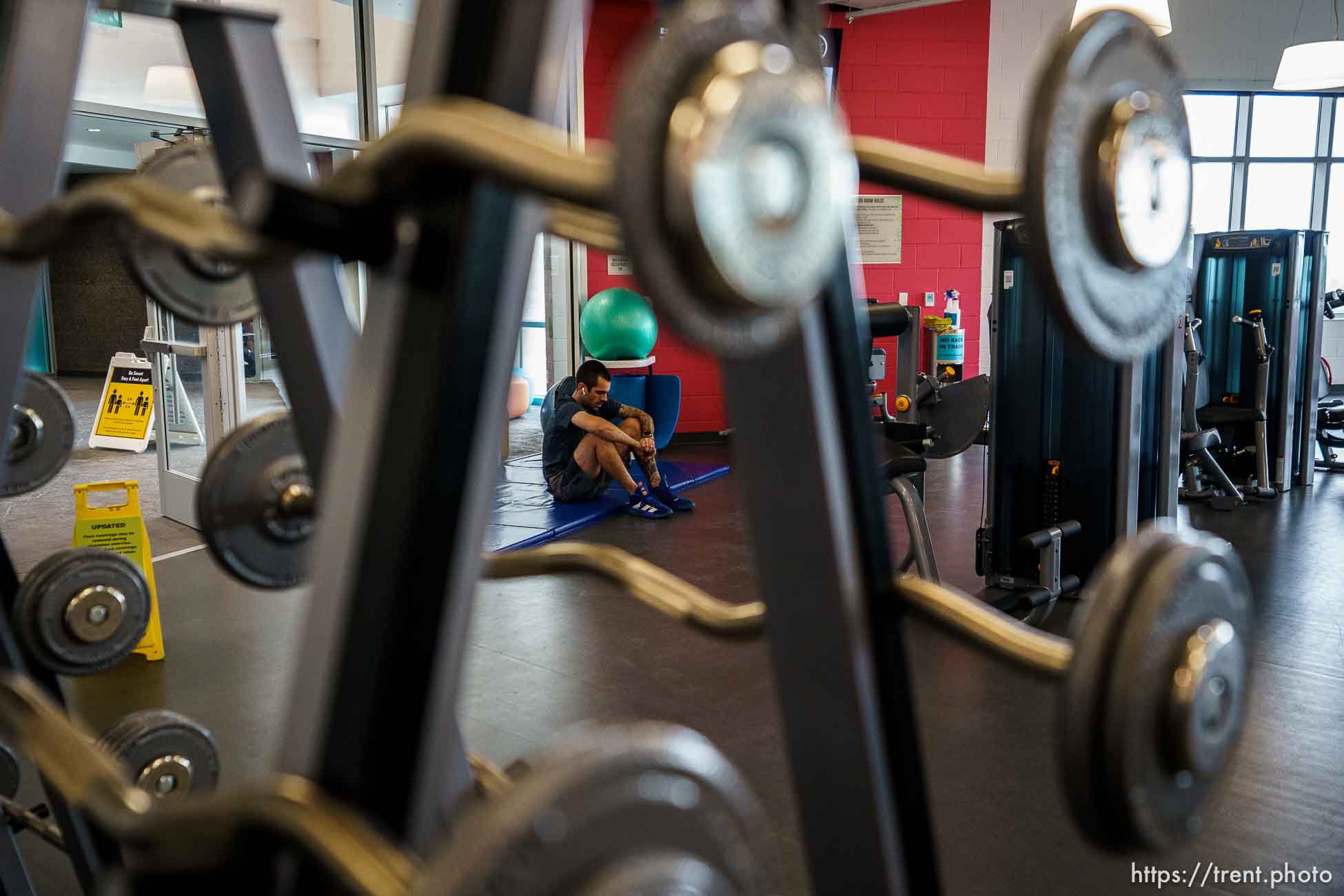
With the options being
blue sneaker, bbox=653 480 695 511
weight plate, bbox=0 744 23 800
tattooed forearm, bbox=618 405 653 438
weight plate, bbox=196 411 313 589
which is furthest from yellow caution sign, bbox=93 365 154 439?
weight plate, bbox=196 411 313 589

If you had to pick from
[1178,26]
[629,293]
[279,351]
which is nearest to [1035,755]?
[279,351]

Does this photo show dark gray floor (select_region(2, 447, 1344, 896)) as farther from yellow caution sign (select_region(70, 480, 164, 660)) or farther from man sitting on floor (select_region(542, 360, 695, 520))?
man sitting on floor (select_region(542, 360, 695, 520))

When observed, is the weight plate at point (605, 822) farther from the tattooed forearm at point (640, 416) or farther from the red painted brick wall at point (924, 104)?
the red painted brick wall at point (924, 104)

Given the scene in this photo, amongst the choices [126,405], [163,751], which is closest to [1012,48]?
[126,405]

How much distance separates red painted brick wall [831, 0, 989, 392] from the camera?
7.86m

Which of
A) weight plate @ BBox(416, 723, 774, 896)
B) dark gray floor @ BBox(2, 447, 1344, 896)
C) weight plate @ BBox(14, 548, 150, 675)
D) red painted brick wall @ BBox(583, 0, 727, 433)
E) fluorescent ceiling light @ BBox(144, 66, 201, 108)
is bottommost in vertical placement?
dark gray floor @ BBox(2, 447, 1344, 896)

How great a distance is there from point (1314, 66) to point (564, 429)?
13.5ft

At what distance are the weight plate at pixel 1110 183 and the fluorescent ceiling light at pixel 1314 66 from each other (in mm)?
5606

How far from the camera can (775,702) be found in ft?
5.56

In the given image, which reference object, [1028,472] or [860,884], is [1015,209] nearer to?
[860,884]

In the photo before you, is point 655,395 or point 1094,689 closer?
point 1094,689

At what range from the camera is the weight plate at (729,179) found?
0.37m

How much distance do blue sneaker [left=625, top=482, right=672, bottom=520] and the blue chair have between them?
1219 mm

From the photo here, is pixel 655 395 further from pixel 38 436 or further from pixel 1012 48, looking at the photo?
Answer: pixel 38 436
